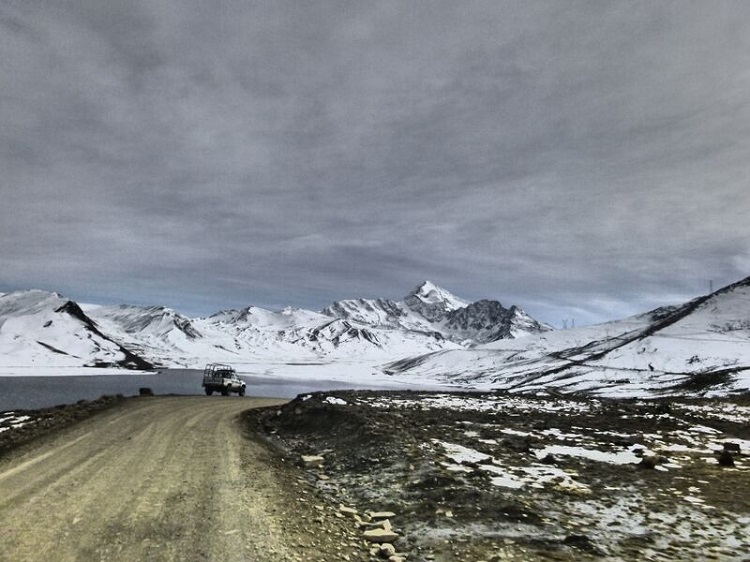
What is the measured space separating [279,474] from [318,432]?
8242 mm

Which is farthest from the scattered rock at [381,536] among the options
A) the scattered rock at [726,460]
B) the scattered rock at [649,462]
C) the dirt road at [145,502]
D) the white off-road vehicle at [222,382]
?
the white off-road vehicle at [222,382]

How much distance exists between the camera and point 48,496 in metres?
11.2

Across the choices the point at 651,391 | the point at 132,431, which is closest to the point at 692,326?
the point at 651,391

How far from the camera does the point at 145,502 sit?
1085cm

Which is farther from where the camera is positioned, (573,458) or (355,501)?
(573,458)

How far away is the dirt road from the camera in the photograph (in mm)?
8344

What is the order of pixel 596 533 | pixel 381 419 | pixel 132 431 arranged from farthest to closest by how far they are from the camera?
pixel 381 419
pixel 132 431
pixel 596 533

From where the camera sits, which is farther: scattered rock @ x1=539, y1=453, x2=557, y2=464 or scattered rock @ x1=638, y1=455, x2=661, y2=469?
scattered rock @ x1=539, y1=453, x2=557, y2=464

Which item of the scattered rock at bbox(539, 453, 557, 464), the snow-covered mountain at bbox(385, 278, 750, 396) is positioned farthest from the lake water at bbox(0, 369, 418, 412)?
the snow-covered mountain at bbox(385, 278, 750, 396)

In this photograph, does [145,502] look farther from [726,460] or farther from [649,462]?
[726,460]

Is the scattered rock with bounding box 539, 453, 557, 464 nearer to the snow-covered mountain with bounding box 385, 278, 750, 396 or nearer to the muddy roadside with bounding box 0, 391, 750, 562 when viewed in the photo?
the muddy roadside with bounding box 0, 391, 750, 562

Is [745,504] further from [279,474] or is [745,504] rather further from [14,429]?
[14,429]

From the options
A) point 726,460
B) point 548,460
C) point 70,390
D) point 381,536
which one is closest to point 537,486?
point 548,460

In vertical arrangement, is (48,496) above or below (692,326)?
below
